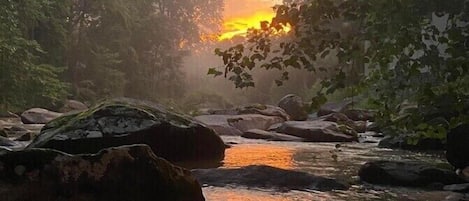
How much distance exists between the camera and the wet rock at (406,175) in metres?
7.60

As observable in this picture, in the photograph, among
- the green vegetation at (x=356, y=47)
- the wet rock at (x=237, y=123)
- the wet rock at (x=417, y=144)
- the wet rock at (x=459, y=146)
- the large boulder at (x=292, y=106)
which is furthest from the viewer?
the large boulder at (x=292, y=106)

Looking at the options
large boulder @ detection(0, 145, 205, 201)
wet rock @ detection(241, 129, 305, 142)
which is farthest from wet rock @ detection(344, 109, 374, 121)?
large boulder @ detection(0, 145, 205, 201)

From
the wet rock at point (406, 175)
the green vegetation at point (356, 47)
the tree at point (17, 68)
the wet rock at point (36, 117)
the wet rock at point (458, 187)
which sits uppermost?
the tree at point (17, 68)

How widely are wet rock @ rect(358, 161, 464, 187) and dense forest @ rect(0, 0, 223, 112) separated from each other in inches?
562

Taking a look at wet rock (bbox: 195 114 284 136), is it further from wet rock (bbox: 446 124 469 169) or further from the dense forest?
wet rock (bbox: 446 124 469 169)

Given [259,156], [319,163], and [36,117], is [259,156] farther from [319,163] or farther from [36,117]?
[36,117]

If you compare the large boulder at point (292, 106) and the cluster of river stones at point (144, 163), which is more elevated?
the large boulder at point (292, 106)

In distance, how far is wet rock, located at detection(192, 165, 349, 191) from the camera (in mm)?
7355

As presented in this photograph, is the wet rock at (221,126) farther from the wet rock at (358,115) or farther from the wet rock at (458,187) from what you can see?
the wet rock at (458,187)

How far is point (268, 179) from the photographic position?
7.57m

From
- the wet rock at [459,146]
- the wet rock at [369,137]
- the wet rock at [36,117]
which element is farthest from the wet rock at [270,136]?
the wet rock at [36,117]

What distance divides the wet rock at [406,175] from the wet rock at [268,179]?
596 millimetres

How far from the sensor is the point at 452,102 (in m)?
4.64

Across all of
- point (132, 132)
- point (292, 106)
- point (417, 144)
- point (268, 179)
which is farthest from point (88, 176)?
point (292, 106)
